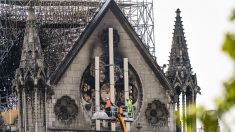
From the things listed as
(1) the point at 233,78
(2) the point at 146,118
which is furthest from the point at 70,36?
(1) the point at 233,78

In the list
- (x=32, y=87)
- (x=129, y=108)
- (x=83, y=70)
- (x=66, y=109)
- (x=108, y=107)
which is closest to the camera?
(x=108, y=107)

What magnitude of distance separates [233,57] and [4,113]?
1667 inches

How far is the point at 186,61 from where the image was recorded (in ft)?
132

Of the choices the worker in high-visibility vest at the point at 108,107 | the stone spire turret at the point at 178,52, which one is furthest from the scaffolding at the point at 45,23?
the worker in high-visibility vest at the point at 108,107

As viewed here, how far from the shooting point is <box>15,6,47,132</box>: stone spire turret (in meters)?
36.6

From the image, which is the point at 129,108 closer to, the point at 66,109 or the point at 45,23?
the point at 66,109

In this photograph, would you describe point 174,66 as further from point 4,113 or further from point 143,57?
point 4,113

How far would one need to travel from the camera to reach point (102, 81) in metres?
37.8

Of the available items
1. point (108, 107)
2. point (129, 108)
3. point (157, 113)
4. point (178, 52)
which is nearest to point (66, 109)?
point (129, 108)

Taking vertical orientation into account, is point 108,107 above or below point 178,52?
below

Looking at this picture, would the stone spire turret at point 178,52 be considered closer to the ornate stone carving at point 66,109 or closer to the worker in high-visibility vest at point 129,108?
the worker in high-visibility vest at point 129,108

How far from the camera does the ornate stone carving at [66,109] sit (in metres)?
37.4

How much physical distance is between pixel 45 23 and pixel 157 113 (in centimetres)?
807

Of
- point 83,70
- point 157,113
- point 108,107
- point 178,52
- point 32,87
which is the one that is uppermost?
point 178,52
